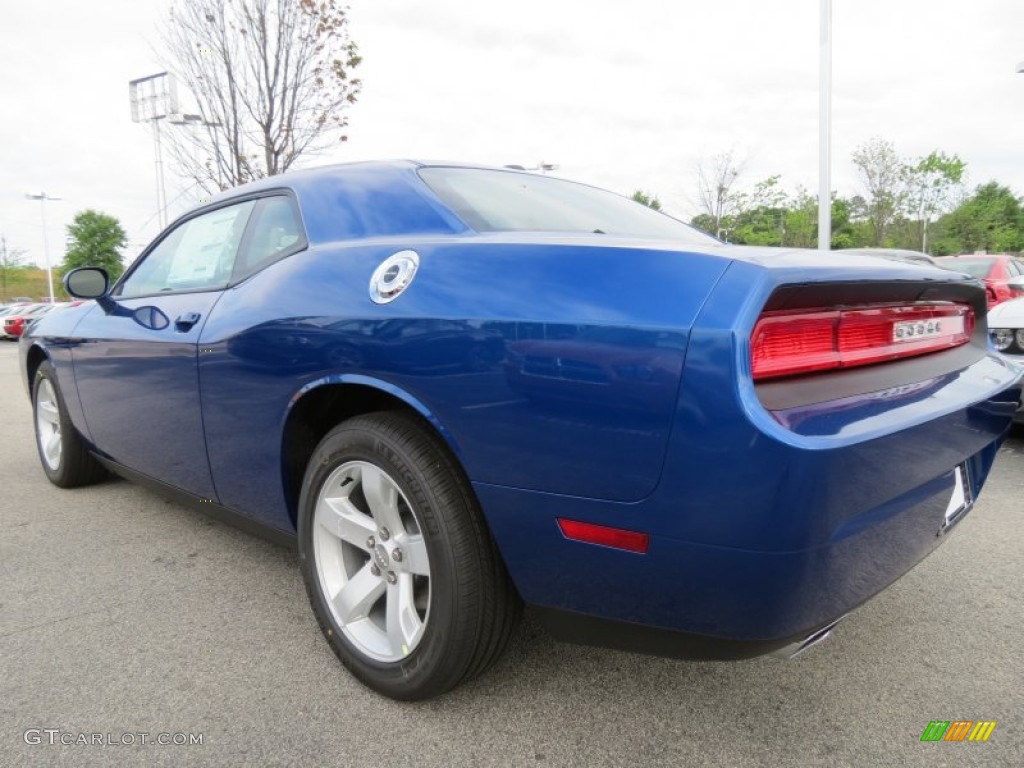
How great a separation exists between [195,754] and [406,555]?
677mm

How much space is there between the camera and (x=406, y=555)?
1825 mm

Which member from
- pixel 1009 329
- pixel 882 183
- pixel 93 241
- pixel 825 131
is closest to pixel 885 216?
pixel 882 183

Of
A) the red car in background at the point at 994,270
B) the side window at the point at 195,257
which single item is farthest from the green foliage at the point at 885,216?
the side window at the point at 195,257

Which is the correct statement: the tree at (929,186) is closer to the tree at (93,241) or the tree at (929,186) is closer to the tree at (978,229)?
the tree at (978,229)

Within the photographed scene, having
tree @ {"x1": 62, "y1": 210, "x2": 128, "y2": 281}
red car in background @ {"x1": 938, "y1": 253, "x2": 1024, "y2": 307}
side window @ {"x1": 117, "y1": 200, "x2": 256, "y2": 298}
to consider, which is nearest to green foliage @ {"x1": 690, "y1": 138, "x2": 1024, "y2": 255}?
red car in background @ {"x1": 938, "y1": 253, "x2": 1024, "y2": 307}

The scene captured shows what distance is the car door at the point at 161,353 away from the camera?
2.52 metres

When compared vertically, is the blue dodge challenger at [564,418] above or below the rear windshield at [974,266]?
below

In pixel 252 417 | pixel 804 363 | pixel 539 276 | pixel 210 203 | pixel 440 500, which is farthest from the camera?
pixel 210 203

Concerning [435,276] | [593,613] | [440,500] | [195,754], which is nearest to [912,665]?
[593,613]

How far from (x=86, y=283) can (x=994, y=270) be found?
873cm

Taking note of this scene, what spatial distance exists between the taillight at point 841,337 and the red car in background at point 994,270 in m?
6.19

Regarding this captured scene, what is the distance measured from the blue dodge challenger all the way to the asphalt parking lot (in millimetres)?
187

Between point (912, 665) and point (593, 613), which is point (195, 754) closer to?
point (593, 613)

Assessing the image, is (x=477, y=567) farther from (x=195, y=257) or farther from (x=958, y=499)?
(x=195, y=257)
